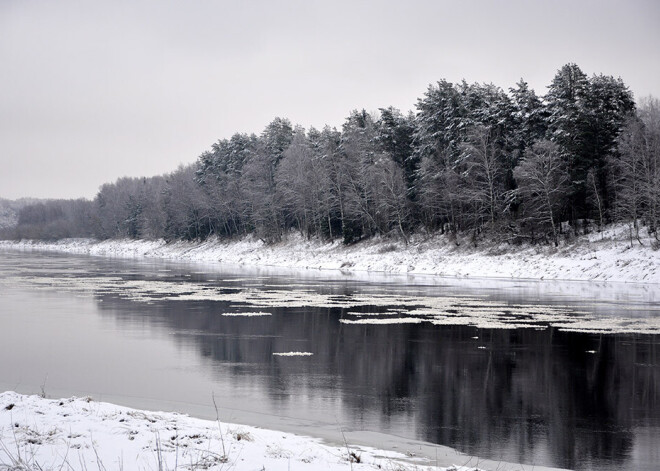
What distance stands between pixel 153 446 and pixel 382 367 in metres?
8.34

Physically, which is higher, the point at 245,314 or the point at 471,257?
the point at 471,257

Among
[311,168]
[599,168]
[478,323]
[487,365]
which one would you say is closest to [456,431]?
[487,365]

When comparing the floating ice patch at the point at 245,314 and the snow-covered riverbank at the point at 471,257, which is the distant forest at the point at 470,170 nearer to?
the snow-covered riverbank at the point at 471,257

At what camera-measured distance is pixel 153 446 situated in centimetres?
823

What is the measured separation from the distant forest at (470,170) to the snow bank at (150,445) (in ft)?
145

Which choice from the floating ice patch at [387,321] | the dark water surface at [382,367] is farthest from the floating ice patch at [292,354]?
the floating ice patch at [387,321]

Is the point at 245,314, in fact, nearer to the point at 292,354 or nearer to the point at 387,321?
the point at 387,321

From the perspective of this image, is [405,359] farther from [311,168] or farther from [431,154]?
[311,168]

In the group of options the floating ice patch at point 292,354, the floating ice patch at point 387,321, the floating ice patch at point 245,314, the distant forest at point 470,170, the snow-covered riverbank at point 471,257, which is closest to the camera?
the floating ice patch at point 292,354

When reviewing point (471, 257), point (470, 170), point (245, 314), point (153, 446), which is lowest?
point (245, 314)

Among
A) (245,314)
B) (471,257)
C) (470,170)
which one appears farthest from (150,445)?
(470,170)

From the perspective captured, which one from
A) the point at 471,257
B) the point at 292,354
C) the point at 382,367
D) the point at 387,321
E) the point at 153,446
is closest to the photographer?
the point at 153,446

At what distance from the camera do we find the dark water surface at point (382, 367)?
34.4 feet

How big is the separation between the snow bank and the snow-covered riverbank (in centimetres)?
4048
